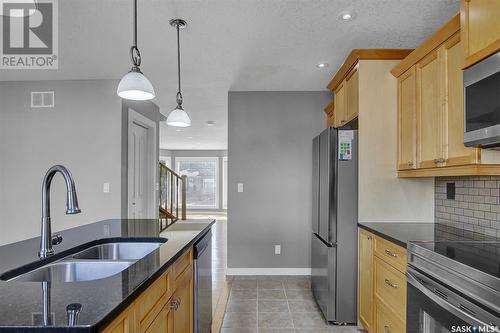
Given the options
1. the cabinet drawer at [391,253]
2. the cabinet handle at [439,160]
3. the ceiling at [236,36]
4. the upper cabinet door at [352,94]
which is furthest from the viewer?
the upper cabinet door at [352,94]

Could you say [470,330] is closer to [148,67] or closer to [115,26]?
[115,26]

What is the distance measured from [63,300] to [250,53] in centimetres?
252

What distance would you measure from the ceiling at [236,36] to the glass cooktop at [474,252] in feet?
5.16

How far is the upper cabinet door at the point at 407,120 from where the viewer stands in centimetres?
232

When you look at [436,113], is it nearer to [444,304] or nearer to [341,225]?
[341,225]

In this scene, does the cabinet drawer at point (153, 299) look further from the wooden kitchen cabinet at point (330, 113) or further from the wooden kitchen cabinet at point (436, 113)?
the wooden kitchen cabinet at point (330, 113)

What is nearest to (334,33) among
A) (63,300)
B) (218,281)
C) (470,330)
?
(470,330)

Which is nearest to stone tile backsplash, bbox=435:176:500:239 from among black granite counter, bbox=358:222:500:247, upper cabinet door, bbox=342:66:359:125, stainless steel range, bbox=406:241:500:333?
black granite counter, bbox=358:222:500:247

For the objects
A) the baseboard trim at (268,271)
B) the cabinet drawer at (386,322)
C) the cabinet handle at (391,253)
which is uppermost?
the cabinet handle at (391,253)

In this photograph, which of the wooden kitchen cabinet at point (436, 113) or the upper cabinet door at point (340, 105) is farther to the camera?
the upper cabinet door at point (340, 105)

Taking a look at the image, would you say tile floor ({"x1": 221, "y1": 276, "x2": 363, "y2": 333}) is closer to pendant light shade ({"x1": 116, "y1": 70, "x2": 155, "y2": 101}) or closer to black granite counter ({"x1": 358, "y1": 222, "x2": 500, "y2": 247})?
black granite counter ({"x1": 358, "y1": 222, "x2": 500, "y2": 247})

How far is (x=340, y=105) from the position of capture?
3.18 metres

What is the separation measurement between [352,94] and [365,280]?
5.31 feet

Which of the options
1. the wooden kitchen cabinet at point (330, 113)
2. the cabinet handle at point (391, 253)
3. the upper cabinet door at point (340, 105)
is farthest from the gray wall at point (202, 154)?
the cabinet handle at point (391, 253)
